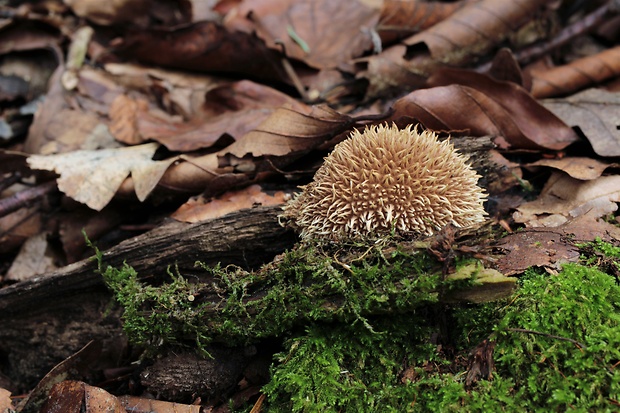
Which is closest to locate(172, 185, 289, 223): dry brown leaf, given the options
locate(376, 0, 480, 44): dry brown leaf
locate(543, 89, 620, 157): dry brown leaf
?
locate(543, 89, 620, 157): dry brown leaf

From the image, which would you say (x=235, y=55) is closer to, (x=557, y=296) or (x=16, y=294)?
(x=16, y=294)

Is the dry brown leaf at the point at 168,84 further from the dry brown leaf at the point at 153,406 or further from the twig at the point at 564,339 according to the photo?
the twig at the point at 564,339

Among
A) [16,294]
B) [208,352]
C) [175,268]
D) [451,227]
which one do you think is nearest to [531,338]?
[451,227]

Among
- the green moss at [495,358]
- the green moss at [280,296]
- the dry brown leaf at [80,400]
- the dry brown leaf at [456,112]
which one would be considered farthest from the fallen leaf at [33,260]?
the dry brown leaf at [456,112]

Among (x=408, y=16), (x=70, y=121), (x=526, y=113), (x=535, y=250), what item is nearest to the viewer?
(x=535, y=250)

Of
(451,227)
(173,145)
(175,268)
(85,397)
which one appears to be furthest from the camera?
(173,145)

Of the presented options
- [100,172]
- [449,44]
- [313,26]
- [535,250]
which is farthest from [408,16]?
[100,172]

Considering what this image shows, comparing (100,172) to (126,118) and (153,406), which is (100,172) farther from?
(153,406)
